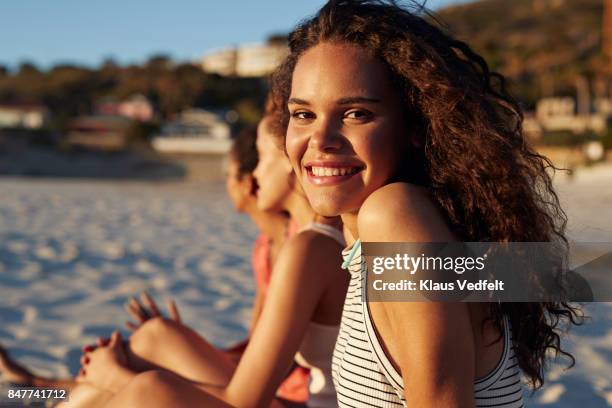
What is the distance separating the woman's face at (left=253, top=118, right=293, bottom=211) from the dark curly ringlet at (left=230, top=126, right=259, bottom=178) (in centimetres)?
34

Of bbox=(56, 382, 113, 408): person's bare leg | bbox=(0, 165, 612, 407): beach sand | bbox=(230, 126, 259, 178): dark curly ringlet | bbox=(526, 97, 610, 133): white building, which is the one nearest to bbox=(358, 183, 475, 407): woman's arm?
bbox=(0, 165, 612, 407): beach sand

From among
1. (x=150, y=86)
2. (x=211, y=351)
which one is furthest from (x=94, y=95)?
(x=211, y=351)

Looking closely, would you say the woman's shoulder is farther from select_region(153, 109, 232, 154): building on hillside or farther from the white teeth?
select_region(153, 109, 232, 154): building on hillside

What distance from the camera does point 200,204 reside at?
1365 cm

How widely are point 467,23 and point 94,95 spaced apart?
60.5 metres

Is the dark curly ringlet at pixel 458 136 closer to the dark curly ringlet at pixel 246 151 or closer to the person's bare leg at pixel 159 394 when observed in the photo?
the person's bare leg at pixel 159 394

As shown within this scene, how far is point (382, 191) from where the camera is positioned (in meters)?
1.28

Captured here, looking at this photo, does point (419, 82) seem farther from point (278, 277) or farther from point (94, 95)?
point (94, 95)

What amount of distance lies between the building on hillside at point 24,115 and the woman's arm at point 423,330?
58992 millimetres

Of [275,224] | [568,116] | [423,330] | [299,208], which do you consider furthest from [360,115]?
[568,116]

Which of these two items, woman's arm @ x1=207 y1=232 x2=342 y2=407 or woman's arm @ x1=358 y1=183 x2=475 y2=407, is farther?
woman's arm @ x1=207 y1=232 x2=342 y2=407

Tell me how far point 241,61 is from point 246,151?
89.2 metres

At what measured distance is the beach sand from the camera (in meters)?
3.31

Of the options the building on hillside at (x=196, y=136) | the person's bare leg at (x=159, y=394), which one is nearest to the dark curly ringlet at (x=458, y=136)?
the person's bare leg at (x=159, y=394)
